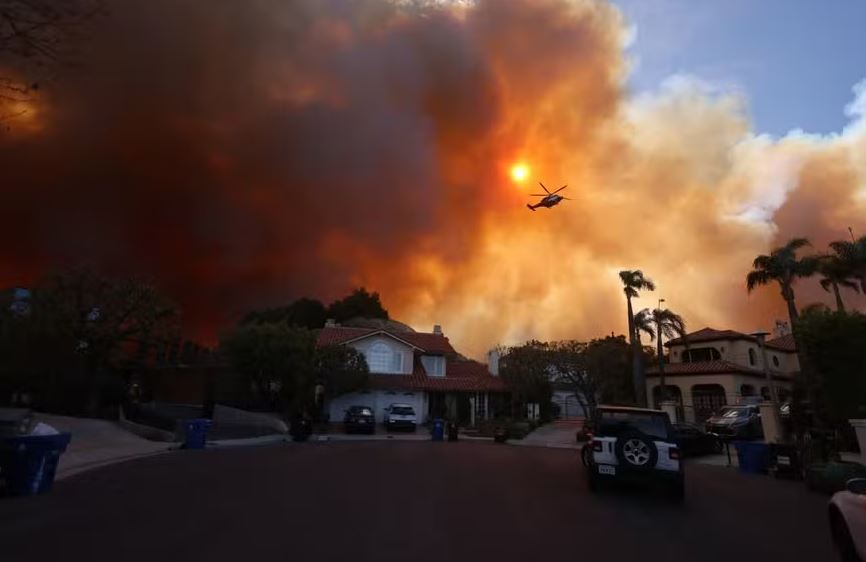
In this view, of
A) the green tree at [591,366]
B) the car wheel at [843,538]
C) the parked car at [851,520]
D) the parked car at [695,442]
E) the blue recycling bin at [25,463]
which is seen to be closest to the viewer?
the parked car at [851,520]

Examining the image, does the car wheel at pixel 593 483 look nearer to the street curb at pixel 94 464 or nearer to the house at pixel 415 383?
the street curb at pixel 94 464

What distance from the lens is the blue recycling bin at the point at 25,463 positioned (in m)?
9.69

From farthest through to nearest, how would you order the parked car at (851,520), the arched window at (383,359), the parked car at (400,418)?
1. the arched window at (383,359)
2. the parked car at (400,418)
3. the parked car at (851,520)

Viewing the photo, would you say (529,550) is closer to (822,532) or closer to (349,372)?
(822,532)

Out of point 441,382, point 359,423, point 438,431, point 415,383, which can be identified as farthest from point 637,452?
point 441,382

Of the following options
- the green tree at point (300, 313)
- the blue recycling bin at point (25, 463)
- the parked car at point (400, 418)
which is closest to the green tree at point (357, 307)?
the green tree at point (300, 313)

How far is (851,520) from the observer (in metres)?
4.49

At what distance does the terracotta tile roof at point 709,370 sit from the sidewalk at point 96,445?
3774 centimetres

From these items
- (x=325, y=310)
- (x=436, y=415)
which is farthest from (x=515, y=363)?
(x=325, y=310)

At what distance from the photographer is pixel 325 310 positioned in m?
77.8

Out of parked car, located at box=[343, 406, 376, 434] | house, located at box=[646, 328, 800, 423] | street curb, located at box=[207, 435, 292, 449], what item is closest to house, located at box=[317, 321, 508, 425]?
parked car, located at box=[343, 406, 376, 434]

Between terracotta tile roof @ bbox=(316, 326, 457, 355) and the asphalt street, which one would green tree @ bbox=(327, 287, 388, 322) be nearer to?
terracotta tile roof @ bbox=(316, 326, 457, 355)

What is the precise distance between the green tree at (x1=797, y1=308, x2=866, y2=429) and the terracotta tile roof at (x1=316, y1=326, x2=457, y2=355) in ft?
95.2

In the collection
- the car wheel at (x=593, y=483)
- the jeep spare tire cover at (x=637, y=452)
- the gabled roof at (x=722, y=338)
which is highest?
the gabled roof at (x=722, y=338)
